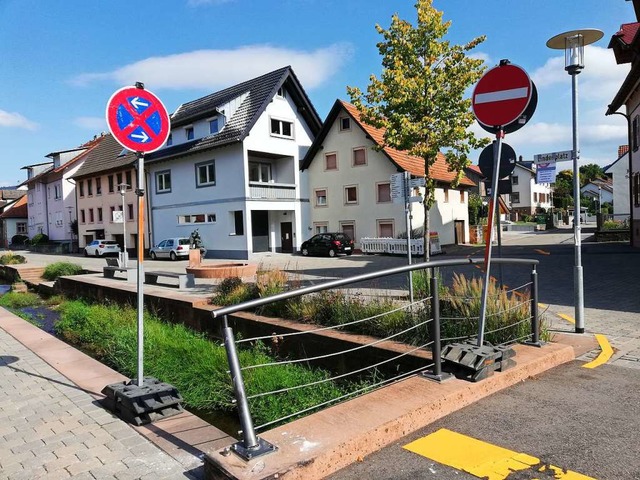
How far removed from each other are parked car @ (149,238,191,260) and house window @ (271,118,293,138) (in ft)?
29.7

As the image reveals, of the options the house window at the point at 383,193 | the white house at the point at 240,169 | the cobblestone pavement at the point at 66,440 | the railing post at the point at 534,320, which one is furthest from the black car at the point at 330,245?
the cobblestone pavement at the point at 66,440

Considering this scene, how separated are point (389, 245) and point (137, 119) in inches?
1000

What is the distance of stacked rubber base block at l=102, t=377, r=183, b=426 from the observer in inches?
170

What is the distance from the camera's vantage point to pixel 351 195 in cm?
3319

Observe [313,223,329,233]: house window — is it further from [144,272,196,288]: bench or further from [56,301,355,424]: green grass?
[56,301,355,424]: green grass

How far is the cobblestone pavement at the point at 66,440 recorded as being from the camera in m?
3.45

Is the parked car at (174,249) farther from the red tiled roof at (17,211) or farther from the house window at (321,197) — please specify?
the red tiled roof at (17,211)

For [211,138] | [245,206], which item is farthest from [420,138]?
[211,138]

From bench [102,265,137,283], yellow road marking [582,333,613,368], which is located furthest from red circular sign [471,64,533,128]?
bench [102,265,137,283]

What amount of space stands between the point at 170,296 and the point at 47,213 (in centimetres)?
5173

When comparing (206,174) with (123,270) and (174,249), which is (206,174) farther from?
(123,270)

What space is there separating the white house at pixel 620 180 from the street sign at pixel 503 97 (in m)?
52.7

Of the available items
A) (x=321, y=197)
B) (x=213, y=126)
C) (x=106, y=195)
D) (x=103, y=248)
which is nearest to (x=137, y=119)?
(x=213, y=126)

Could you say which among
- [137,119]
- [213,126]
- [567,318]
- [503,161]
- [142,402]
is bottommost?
[567,318]
